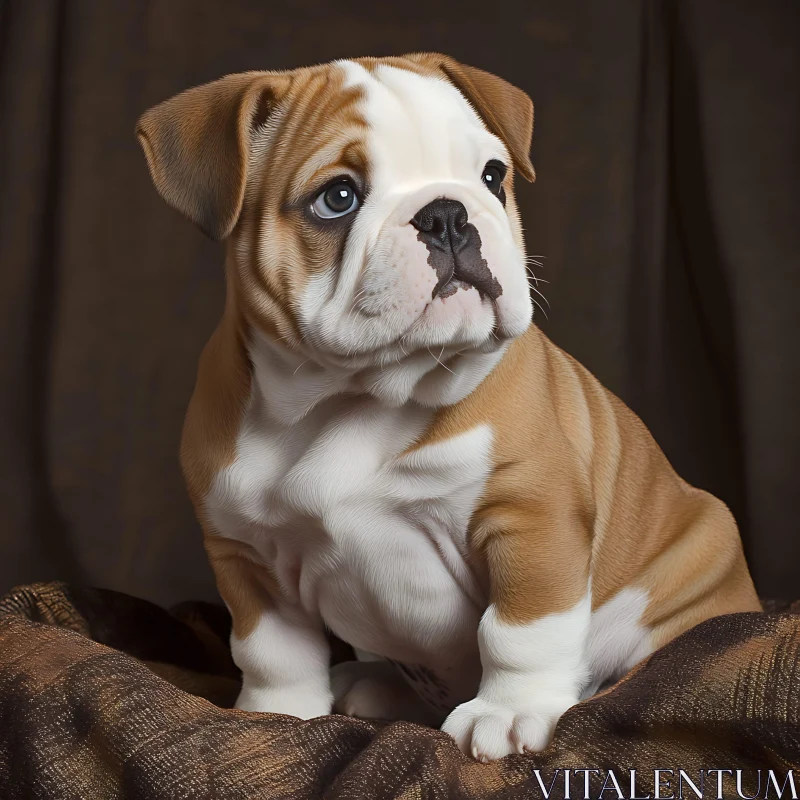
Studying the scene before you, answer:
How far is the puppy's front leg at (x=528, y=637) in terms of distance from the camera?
81.0 inches

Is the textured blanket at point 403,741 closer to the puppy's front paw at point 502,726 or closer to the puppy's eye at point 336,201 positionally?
the puppy's front paw at point 502,726

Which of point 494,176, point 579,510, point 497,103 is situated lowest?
point 579,510

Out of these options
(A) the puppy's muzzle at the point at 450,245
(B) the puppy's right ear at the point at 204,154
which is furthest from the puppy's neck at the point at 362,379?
(B) the puppy's right ear at the point at 204,154

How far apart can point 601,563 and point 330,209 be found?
1.00 meters

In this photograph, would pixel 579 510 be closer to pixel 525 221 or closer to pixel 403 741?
pixel 403 741

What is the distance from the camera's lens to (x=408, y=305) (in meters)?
1.87

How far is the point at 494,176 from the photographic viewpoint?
7.09 feet

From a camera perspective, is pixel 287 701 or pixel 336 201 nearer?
pixel 336 201

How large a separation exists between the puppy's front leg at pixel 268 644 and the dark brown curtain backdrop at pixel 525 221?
56.2 inches

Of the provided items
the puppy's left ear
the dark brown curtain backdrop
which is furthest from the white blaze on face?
the dark brown curtain backdrop

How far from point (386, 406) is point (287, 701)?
701 millimetres

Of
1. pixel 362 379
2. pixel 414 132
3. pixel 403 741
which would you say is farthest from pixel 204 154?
pixel 403 741

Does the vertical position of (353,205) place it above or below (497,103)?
below

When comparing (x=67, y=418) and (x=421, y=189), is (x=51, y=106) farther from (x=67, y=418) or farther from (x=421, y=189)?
(x=421, y=189)
